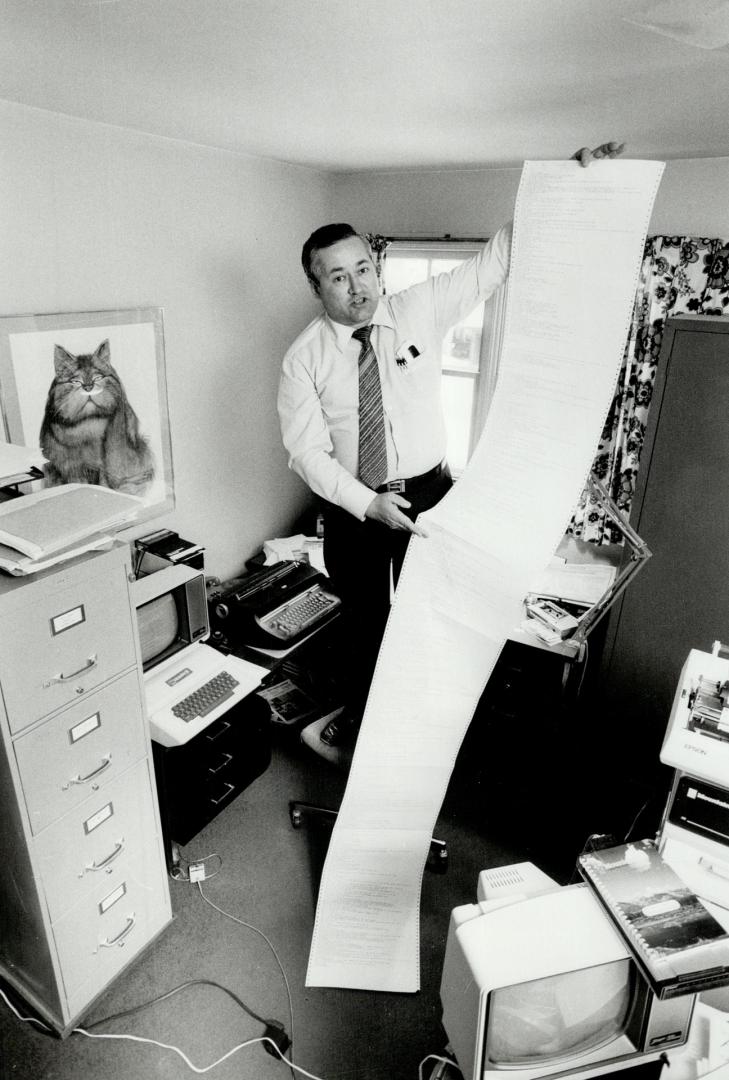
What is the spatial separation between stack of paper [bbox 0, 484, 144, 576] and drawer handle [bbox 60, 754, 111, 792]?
584mm

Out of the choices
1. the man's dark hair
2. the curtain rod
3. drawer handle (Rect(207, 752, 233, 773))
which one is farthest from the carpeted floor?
the curtain rod

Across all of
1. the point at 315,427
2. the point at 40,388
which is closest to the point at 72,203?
the point at 40,388

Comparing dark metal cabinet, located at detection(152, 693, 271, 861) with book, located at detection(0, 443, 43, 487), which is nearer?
book, located at detection(0, 443, 43, 487)

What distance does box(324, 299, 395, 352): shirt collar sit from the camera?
206 centimetres

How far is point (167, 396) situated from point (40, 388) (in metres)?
0.53

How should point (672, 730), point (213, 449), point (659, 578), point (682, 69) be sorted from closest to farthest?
point (682, 69) < point (672, 730) < point (659, 578) < point (213, 449)

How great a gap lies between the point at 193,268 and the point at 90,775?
6.13 ft

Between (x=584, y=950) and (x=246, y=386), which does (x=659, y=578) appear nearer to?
(x=584, y=950)

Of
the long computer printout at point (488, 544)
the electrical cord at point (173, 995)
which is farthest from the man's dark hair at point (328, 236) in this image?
the electrical cord at point (173, 995)

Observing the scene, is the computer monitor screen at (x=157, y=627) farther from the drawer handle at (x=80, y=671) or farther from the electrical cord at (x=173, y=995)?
the electrical cord at (x=173, y=995)

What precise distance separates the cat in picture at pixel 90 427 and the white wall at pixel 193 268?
0.19m

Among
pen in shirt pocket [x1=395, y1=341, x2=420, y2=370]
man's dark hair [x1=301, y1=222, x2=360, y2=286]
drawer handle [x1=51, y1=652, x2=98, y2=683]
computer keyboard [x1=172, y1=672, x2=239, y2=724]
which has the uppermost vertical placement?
man's dark hair [x1=301, y1=222, x2=360, y2=286]

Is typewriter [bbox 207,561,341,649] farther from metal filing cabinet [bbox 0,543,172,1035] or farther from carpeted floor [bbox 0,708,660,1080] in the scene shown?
metal filing cabinet [bbox 0,543,172,1035]

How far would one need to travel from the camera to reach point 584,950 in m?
1.19
